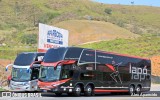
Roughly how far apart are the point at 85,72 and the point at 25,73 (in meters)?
5.45

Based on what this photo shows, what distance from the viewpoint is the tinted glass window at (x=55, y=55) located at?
2814cm

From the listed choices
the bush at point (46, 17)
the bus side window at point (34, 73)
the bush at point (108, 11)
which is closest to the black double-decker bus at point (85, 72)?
the bus side window at point (34, 73)

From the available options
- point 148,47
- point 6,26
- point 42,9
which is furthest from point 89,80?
point 42,9

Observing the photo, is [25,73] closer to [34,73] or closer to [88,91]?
[34,73]

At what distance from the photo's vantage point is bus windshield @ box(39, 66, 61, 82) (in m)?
27.9

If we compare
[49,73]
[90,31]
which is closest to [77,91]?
[49,73]

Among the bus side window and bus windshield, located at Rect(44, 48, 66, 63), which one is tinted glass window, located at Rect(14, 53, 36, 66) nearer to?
the bus side window

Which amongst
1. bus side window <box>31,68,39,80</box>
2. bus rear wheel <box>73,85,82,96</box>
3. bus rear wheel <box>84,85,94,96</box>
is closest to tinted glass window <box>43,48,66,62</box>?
bus rear wheel <box>73,85,82,96</box>

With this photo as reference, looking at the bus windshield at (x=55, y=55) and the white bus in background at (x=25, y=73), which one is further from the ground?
the bus windshield at (x=55, y=55)

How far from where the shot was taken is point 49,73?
93.0ft

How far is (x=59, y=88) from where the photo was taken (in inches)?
1094

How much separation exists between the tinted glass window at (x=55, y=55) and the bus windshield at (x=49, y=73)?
0.60m

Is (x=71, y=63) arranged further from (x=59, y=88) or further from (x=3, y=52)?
(x=3, y=52)

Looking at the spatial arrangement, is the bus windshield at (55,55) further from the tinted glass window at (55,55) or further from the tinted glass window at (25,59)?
the tinted glass window at (25,59)
